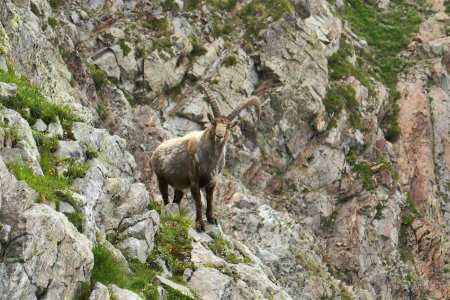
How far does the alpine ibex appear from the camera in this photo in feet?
55.0

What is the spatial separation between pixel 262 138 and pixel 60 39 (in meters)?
13.3

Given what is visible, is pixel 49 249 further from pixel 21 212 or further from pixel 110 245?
pixel 110 245

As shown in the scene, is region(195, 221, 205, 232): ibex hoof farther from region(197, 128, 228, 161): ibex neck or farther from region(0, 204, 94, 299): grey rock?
region(0, 204, 94, 299): grey rock

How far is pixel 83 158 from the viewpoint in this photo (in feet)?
47.5

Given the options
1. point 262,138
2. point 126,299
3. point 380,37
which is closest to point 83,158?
point 126,299

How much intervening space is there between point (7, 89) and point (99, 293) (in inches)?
249

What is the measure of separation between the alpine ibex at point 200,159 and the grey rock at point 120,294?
6141 millimetres

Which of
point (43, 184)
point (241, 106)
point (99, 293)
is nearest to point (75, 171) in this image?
point (43, 184)

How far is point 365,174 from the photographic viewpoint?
130 ft

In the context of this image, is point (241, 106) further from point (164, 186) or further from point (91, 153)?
point (91, 153)

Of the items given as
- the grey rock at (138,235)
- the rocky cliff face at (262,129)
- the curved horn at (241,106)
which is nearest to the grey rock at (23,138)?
the rocky cliff face at (262,129)

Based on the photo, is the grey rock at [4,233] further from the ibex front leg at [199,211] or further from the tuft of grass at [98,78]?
the tuft of grass at [98,78]

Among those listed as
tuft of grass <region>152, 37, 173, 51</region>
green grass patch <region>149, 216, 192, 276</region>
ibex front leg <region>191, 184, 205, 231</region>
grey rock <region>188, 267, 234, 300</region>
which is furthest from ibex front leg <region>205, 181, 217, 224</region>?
tuft of grass <region>152, 37, 173, 51</region>

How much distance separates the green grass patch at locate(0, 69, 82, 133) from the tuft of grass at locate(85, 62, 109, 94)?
16560 millimetres
